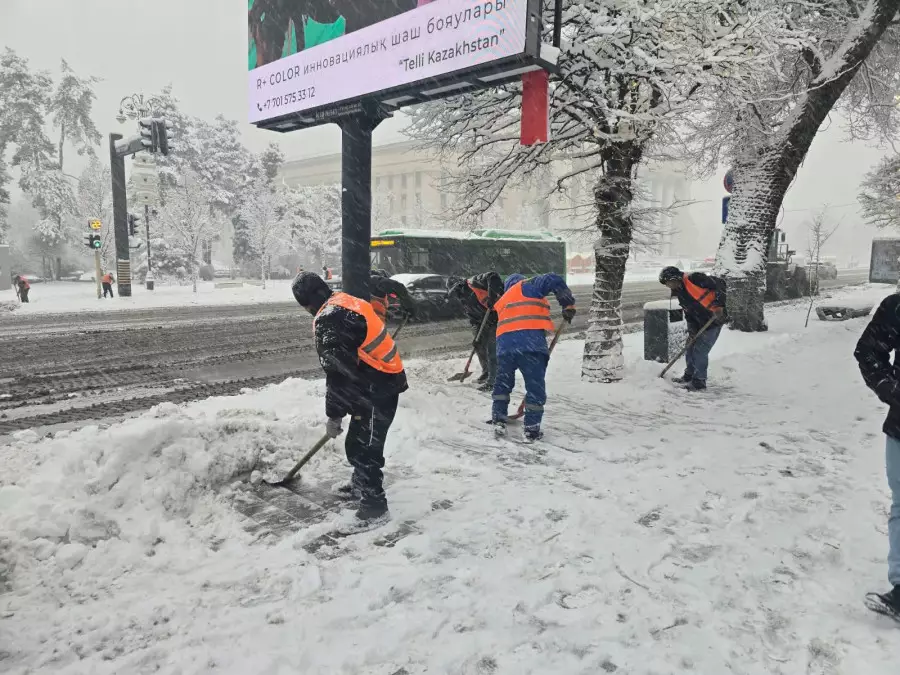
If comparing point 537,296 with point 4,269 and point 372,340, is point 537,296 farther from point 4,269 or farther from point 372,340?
point 4,269

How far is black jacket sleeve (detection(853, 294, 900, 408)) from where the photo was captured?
2.78 metres

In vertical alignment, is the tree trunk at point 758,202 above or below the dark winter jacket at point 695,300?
above

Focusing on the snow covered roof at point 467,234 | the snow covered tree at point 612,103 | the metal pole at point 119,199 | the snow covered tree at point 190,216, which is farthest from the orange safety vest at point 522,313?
the snow covered tree at point 190,216

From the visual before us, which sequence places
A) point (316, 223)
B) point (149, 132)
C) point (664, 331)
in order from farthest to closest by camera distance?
1. point (316, 223)
2. point (149, 132)
3. point (664, 331)

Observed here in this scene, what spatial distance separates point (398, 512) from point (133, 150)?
22.6 meters

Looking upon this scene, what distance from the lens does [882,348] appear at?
2.82 m

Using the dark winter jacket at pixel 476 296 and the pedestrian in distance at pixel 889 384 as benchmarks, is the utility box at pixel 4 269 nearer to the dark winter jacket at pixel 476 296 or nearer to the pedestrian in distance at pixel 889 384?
A: the dark winter jacket at pixel 476 296

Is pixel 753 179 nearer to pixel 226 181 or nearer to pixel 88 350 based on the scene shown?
pixel 88 350

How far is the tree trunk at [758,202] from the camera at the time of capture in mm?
11594

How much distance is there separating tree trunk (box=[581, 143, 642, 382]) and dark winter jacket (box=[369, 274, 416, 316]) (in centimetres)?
249

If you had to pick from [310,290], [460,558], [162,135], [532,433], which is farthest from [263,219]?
[460,558]

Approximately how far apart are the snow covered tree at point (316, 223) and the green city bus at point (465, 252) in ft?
93.6

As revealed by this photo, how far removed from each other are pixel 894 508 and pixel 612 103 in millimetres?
5435

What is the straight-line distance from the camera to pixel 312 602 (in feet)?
9.54
